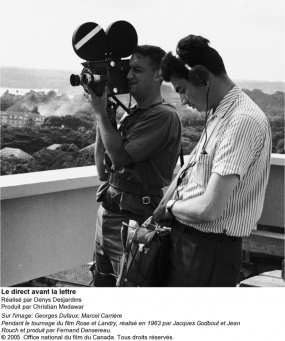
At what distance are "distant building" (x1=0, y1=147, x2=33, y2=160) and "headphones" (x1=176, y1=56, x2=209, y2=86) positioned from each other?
62.7 inches

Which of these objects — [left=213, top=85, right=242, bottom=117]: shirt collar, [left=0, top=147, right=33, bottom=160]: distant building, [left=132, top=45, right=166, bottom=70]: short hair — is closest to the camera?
[left=213, top=85, right=242, bottom=117]: shirt collar

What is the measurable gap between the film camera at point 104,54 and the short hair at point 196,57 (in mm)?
576

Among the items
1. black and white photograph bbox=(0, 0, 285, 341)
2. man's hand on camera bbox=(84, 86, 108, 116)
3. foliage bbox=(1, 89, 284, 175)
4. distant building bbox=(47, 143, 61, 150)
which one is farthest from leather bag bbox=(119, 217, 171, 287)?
distant building bbox=(47, 143, 61, 150)

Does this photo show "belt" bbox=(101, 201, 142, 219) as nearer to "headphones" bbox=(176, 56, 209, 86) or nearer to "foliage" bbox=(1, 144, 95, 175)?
"headphones" bbox=(176, 56, 209, 86)

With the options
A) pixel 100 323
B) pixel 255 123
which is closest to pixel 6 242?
pixel 100 323

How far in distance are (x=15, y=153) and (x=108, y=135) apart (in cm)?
103

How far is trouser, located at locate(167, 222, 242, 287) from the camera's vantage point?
1.82 meters

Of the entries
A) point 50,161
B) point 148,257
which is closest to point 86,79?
point 148,257

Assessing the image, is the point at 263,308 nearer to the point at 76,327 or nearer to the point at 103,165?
the point at 76,327

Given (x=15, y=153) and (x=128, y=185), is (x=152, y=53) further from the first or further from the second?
(x=15, y=153)

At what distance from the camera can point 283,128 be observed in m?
4.17

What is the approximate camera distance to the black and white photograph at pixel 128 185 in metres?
1.81

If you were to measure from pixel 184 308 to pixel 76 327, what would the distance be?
40cm

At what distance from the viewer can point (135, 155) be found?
234 centimetres
